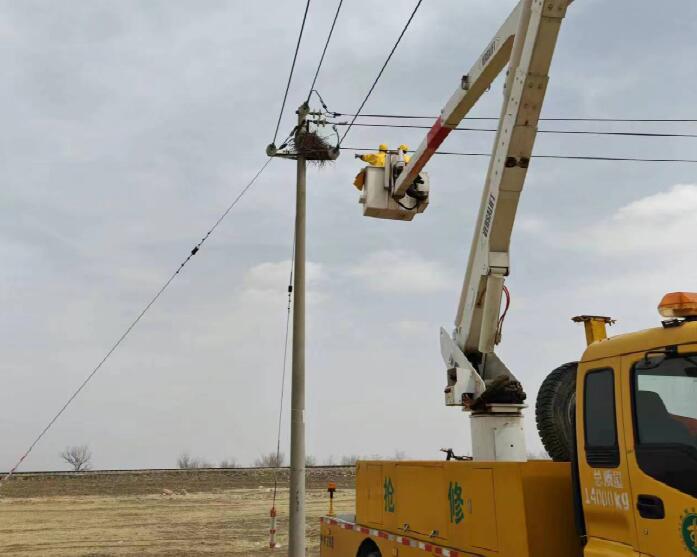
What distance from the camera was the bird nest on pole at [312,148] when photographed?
41.0 feet

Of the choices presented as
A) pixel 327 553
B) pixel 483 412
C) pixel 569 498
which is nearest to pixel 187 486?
pixel 327 553

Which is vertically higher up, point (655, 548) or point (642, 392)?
point (642, 392)

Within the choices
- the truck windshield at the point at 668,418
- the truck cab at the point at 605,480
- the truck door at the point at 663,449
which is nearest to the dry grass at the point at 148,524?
the truck cab at the point at 605,480

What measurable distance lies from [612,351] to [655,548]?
1.32 meters

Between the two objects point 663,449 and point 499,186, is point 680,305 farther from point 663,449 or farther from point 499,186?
point 499,186

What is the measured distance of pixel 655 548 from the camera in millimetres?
3869

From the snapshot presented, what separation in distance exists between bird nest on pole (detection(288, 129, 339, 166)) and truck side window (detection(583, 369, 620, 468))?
885 centimetres

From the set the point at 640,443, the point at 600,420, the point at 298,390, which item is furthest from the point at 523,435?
the point at 298,390

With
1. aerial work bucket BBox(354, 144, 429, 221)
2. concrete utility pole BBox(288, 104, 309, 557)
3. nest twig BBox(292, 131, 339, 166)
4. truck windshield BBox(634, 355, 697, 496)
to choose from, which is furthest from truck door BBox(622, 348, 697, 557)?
nest twig BBox(292, 131, 339, 166)

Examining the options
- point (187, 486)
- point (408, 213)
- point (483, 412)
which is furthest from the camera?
point (187, 486)

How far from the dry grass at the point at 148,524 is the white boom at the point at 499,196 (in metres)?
7.70

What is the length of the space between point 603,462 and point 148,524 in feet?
49.4

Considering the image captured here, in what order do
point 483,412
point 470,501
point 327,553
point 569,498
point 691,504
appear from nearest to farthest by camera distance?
point 691,504, point 569,498, point 470,501, point 483,412, point 327,553

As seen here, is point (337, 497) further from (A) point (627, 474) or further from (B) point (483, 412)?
(A) point (627, 474)
